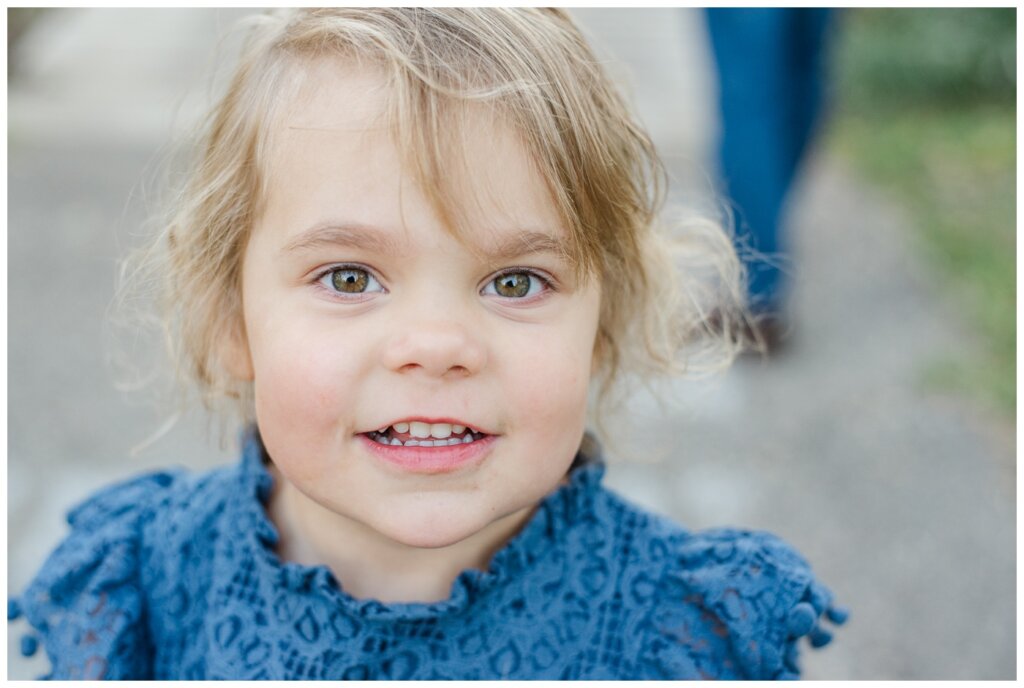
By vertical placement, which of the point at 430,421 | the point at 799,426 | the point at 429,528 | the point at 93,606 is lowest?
the point at 799,426

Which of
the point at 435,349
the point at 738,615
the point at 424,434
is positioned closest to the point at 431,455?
the point at 424,434

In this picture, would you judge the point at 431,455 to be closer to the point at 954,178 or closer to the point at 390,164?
the point at 390,164

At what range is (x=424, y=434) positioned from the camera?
121 centimetres

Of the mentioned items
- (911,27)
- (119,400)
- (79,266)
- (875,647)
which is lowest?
(875,647)

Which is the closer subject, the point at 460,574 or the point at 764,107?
the point at 460,574

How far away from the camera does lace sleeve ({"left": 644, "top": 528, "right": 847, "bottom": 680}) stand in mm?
1343

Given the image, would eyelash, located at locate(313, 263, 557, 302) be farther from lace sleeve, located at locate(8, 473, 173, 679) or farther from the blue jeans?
the blue jeans

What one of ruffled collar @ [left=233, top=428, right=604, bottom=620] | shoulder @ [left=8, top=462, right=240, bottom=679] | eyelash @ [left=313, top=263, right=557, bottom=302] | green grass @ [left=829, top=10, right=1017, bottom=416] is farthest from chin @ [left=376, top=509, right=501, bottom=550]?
green grass @ [left=829, top=10, right=1017, bottom=416]

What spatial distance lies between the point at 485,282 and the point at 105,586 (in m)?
0.61

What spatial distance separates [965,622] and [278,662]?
158 centimetres

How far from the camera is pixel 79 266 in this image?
3.80m

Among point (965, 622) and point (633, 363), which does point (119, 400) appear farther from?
point (965, 622)

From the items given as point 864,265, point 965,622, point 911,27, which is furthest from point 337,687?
point 911,27

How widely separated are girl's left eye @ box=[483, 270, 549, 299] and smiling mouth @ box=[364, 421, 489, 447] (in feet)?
→ 0.47
